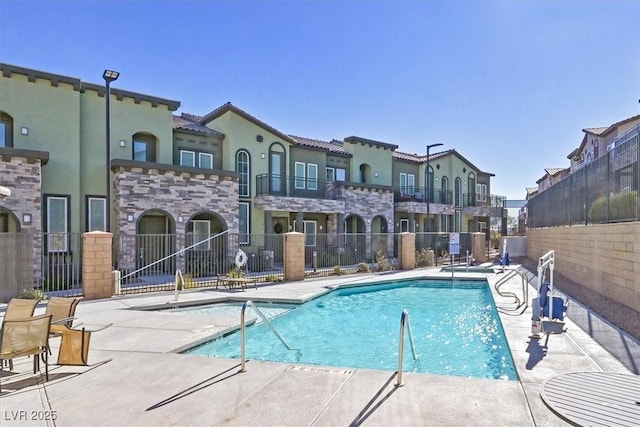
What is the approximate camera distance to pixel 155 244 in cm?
1703

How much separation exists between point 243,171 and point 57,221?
8.78 meters

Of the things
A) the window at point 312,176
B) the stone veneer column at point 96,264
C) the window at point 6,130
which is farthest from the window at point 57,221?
the window at point 312,176

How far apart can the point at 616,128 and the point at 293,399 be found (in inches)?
1044

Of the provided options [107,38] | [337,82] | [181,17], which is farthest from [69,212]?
[337,82]

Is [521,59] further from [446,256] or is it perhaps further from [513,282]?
[446,256]

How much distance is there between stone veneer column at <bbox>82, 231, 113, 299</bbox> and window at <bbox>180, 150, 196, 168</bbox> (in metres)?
8.55

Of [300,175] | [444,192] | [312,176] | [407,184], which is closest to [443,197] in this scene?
[444,192]

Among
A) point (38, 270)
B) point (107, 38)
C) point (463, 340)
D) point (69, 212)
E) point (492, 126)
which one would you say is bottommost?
point (463, 340)

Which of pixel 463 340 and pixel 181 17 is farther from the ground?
pixel 181 17

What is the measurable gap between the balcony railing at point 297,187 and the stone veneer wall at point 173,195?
297 cm

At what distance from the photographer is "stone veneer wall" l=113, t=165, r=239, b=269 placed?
52.7 ft

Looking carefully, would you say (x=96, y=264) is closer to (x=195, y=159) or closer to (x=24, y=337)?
(x=24, y=337)

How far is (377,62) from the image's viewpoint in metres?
14.9

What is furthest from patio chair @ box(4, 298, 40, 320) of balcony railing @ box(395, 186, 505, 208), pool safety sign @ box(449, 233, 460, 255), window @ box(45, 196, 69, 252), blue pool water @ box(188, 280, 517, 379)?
balcony railing @ box(395, 186, 505, 208)
